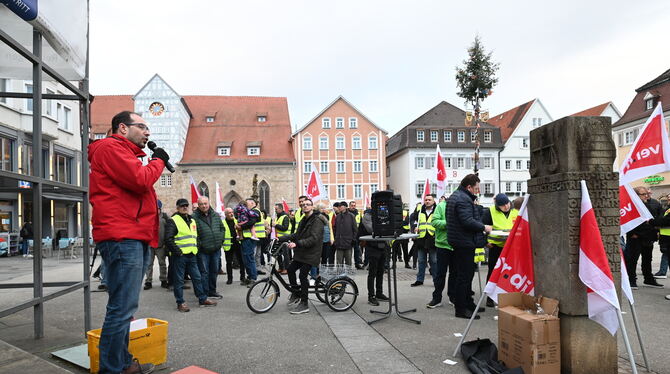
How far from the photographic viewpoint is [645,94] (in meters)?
42.8

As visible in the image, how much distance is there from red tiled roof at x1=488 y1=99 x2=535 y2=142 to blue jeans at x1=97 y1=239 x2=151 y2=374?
185 ft

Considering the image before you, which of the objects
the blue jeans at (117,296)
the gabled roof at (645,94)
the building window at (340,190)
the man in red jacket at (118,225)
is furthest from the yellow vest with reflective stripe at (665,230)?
the building window at (340,190)

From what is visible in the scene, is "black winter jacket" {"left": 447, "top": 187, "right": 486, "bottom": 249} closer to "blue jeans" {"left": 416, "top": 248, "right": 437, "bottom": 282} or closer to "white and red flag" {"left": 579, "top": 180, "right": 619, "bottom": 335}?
"white and red flag" {"left": 579, "top": 180, "right": 619, "bottom": 335}

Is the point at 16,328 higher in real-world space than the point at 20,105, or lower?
lower

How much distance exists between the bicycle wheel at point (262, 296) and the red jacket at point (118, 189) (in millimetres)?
3766

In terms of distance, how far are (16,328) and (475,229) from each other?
20.6 feet

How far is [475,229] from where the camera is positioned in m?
6.79

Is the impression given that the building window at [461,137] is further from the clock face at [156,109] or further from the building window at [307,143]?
the clock face at [156,109]

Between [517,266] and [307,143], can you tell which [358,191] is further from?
[517,266]

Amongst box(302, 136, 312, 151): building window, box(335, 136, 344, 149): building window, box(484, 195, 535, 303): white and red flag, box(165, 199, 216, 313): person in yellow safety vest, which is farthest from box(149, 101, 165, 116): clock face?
box(484, 195, 535, 303): white and red flag

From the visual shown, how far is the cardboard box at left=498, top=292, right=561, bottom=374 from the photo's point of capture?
4.04 meters

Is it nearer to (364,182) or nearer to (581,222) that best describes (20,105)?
(581,222)

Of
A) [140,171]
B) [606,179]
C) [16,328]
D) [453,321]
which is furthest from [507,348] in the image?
[16,328]

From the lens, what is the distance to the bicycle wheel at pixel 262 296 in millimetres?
7469
